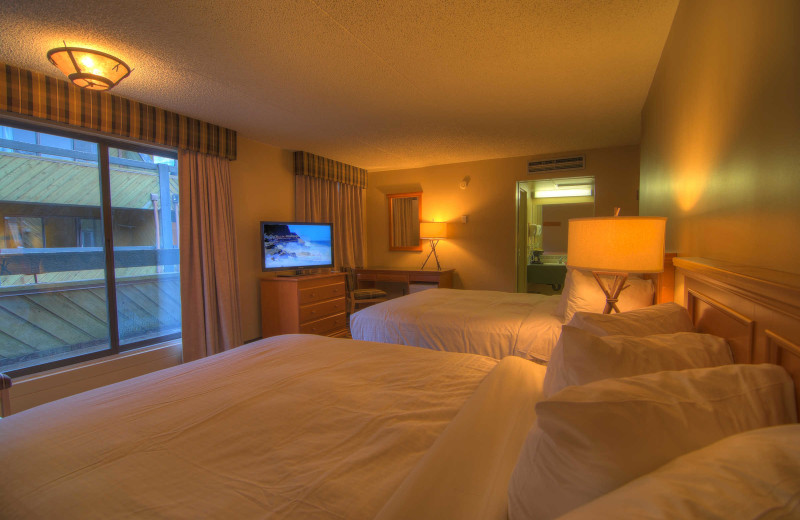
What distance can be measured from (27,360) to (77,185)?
1378 mm

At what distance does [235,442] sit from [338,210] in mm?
4605

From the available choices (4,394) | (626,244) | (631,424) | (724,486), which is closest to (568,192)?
(626,244)

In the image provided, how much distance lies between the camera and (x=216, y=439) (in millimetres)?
1027

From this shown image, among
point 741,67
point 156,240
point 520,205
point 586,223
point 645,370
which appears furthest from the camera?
point 520,205

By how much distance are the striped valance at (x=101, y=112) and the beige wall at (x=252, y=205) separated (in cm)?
44

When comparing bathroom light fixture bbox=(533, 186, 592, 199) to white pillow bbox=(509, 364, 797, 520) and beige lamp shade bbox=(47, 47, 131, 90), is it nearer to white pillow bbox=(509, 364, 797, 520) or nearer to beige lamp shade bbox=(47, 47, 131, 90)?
beige lamp shade bbox=(47, 47, 131, 90)

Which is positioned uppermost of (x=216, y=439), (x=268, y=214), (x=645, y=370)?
(x=268, y=214)

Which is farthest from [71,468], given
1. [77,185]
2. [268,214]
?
[268,214]

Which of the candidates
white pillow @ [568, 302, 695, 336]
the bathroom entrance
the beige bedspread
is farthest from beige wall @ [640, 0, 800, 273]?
the bathroom entrance

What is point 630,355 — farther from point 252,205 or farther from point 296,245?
point 252,205

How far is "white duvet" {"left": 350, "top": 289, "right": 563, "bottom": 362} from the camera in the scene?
2.32 metres

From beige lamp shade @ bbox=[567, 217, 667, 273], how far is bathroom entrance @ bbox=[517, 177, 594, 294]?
4.75m

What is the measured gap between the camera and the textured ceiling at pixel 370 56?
6.14 ft

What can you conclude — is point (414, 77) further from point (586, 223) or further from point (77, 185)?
point (77, 185)
